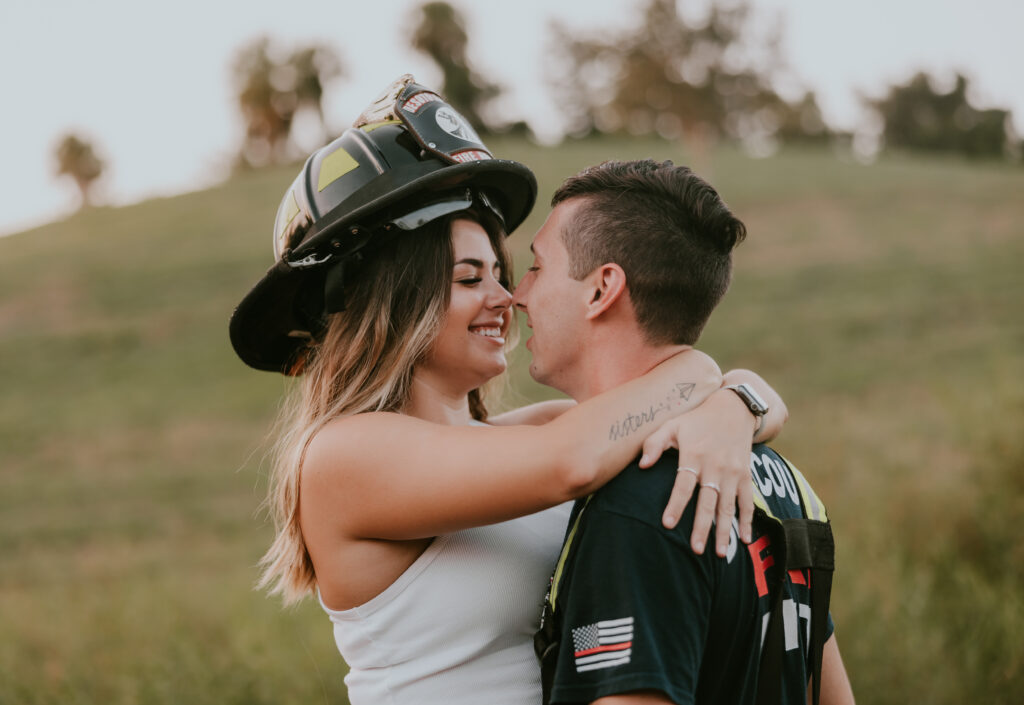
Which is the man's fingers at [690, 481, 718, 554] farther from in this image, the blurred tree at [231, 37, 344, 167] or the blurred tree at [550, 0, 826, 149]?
the blurred tree at [231, 37, 344, 167]

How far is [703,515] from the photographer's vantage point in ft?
7.04

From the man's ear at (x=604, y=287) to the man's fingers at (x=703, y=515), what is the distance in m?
0.64

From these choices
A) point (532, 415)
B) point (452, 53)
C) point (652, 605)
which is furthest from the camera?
point (452, 53)

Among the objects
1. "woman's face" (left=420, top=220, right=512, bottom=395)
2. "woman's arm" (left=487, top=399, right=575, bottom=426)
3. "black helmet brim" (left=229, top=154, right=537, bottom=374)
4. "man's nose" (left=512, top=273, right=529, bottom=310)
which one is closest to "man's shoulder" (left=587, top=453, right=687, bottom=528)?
"man's nose" (left=512, top=273, right=529, bottom=310)

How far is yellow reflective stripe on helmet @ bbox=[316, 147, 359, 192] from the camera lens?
9.49 ft

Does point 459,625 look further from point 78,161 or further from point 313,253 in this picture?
point 78,161

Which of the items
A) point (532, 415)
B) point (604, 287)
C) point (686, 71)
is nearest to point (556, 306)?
point (604, 287)

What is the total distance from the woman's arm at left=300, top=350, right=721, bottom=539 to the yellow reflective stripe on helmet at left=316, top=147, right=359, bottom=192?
0.76 metres

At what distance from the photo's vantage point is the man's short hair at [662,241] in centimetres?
259

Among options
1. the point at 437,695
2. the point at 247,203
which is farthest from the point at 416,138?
the point at 247,203

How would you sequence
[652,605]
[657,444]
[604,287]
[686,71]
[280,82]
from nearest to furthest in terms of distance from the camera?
1. [652,605]
2. [657,444]
3. [604,287]
4. [686,71]
5. [280,82]

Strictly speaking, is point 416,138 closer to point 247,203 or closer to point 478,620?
point 478,620

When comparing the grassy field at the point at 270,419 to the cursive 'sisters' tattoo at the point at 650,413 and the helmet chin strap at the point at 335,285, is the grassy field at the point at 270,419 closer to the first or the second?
the helmet chin strap at the point at 335,285

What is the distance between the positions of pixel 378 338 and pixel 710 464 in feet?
3.94
